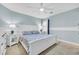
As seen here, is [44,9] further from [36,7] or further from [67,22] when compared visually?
[67,22]

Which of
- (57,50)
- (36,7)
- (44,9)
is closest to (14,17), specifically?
(36,7)

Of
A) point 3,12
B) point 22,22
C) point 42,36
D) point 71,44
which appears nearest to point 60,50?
point 71,44

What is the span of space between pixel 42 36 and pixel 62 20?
653mm

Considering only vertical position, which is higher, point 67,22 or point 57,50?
point 67,22

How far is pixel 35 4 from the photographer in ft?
6.92

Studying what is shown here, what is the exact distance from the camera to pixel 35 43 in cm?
208

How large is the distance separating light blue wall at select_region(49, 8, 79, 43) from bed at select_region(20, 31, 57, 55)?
0.27 meters

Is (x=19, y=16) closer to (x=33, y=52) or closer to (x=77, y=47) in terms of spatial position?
(x=33, y=52)

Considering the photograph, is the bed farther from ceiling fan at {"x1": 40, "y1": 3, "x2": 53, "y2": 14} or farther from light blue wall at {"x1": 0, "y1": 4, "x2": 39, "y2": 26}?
ceiling fan at {"x1": 40, "y1": 3, "x2": 53, "y2": 14}

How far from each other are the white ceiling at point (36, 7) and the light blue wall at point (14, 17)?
0.08m

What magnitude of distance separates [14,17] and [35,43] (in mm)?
773

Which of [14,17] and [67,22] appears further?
[67,22]

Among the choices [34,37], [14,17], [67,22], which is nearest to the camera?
[14,17]

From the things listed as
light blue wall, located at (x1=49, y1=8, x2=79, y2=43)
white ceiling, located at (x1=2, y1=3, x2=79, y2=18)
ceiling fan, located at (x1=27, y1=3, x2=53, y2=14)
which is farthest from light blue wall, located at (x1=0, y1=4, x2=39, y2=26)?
light blue wall, located at (x1=49, y1=8, x2=79, y2=43)
